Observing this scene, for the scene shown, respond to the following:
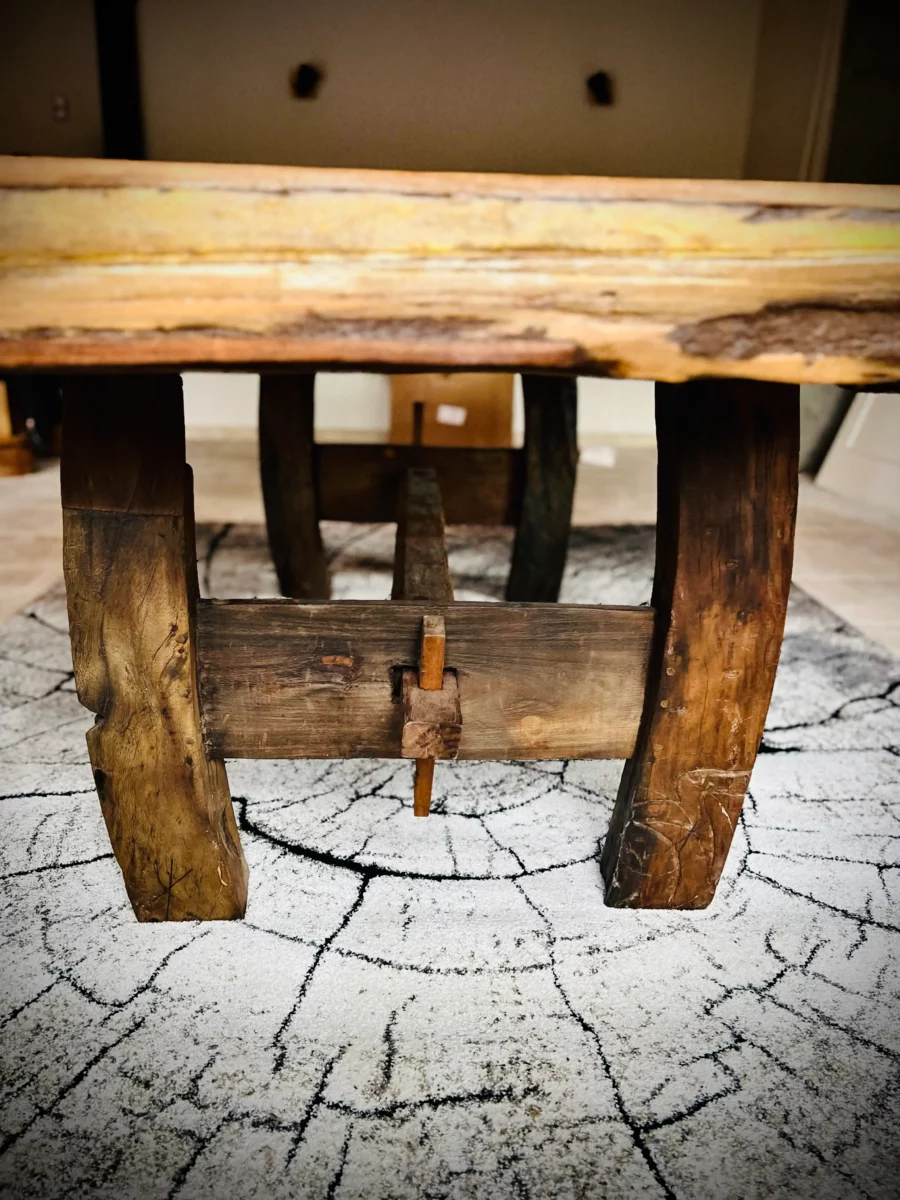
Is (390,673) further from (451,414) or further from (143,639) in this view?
(451,414)

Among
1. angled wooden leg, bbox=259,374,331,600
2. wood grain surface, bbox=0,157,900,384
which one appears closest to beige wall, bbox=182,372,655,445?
angled wooden leg, bbox=259,374,331,600

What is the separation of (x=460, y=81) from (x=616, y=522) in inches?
72.6

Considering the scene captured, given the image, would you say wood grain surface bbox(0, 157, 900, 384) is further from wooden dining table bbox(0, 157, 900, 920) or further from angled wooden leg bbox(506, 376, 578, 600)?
angled wooden leg bbox(506, 376, 578, 600)

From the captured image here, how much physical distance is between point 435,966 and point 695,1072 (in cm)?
34

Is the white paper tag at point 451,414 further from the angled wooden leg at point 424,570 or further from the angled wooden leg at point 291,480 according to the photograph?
the angled wooden leg at point 424,570

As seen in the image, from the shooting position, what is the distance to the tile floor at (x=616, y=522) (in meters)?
2.53

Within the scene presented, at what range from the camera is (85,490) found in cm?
91

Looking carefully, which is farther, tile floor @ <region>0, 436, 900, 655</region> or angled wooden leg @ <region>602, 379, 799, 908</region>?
tile floor @ <region>0, 436, 900, 655</region>

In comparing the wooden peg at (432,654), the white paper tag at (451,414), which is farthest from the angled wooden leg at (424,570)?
the white paper tag at (451,414)

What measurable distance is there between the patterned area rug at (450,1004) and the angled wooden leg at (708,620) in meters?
0.16

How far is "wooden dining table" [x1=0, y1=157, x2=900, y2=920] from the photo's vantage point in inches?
21.5

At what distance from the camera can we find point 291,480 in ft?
7.43

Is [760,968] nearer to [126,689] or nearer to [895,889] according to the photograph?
[895,889]

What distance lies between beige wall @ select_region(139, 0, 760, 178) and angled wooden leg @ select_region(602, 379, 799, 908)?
3.37ft
